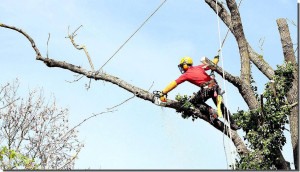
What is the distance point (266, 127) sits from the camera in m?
8.33

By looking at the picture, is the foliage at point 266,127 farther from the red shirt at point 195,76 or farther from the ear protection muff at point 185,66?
the ear protection muff at point 185,66

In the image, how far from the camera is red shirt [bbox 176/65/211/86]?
801 centimetres

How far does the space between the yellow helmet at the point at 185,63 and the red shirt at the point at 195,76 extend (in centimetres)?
8

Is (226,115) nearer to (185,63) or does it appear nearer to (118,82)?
(185,63)

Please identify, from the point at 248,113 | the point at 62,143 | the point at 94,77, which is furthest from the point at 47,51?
the point at 62,143

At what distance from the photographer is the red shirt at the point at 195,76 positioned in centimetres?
801

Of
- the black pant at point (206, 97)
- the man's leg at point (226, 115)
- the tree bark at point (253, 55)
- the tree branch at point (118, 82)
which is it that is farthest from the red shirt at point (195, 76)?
the tree bark at point (253, 55)

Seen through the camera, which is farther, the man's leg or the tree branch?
the tree branch

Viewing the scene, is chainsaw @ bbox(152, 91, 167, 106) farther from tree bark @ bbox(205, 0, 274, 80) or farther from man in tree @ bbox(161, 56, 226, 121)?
tree bark @ bbox(205, 0, 274, 80)

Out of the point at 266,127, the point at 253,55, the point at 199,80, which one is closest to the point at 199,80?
the point at 199,80

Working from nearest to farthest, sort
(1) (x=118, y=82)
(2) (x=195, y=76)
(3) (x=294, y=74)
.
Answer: (2) (x=195, y=76) → (1) (x=118, y=82) → (3) (x=294, y=74)

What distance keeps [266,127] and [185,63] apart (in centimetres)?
182

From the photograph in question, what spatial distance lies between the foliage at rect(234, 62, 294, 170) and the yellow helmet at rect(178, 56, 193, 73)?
4.34 feet

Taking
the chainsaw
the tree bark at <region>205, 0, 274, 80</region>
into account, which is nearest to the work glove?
the chainsaw
